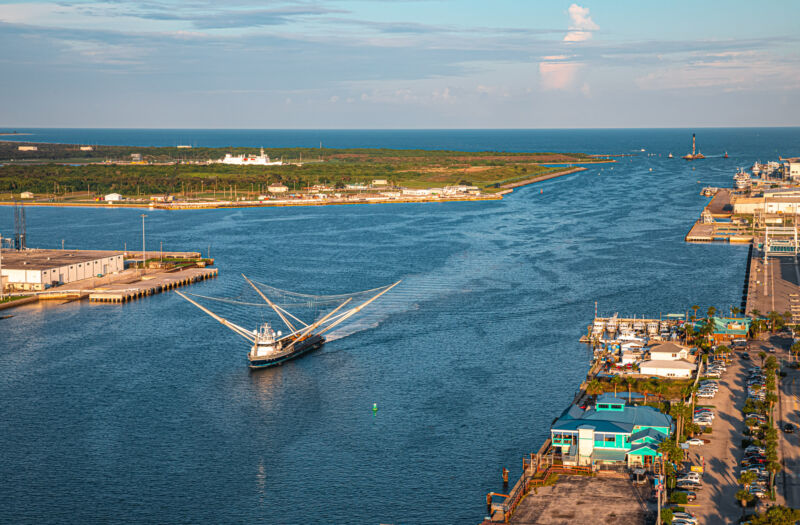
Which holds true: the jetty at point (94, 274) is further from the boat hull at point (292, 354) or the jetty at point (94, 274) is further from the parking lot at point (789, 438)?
the parking lot at point (789, 438)

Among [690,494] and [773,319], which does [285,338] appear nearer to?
[690,494]

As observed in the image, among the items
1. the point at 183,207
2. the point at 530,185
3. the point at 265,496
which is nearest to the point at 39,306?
the point at 265,496

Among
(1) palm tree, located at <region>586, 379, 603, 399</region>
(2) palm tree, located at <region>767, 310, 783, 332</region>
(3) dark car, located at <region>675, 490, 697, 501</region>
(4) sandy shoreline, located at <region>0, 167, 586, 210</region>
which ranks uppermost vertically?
(4) sandy shoreline, located at <region>0, 167, 586, 210</region>

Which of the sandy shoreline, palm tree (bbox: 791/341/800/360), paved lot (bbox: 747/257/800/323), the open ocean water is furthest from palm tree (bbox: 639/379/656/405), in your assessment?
the sandy shoreline

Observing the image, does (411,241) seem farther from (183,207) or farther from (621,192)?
(621,192)

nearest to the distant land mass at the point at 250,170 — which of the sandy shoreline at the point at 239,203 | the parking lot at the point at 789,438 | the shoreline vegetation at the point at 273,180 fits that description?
the shoreline vegetation at the point at 273,180

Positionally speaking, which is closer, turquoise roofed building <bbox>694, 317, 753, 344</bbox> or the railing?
the railing

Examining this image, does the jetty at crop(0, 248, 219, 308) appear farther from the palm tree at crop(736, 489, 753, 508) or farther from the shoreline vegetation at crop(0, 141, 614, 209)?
the shoreline vegetation at crop(0, 141, 614, 209)
